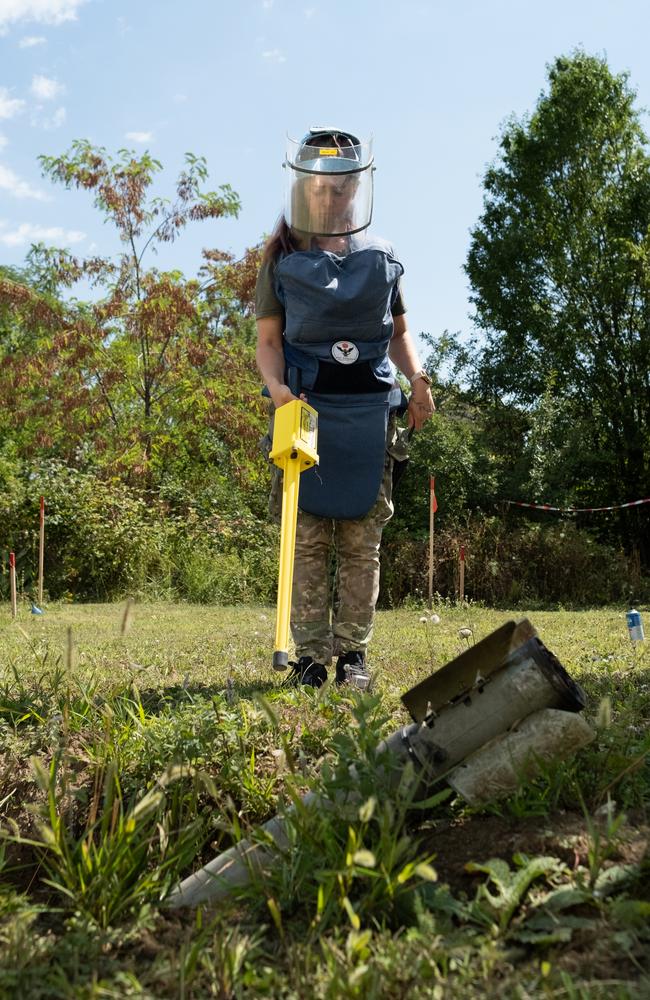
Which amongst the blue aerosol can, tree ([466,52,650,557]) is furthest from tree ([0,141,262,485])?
the blue aerosol can

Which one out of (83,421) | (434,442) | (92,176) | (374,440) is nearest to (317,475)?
(374,440)

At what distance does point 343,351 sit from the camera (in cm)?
323

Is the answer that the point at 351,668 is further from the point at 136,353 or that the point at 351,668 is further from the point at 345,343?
the point at 136,353

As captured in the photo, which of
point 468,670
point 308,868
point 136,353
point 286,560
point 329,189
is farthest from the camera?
point 136,353

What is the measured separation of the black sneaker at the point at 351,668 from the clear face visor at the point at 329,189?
5.16 feet

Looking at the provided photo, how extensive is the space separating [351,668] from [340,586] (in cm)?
34

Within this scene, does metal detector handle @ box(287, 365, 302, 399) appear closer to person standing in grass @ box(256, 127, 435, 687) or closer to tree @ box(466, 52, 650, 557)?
person standing in grass @ box(256, 127, 435, 687)

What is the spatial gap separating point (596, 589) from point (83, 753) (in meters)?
10.7

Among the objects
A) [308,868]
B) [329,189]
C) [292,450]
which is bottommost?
[308,868]

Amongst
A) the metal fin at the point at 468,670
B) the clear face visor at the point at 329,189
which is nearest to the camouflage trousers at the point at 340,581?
the clear face visor at the point at 329,189

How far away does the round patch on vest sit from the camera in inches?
127

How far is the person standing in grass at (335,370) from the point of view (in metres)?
3.18

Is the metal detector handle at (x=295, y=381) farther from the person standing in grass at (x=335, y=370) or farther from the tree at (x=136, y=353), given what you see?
the tree at (x=136, y=353)

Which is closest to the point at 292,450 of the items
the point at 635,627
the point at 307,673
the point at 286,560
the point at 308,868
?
the point at 286,560
